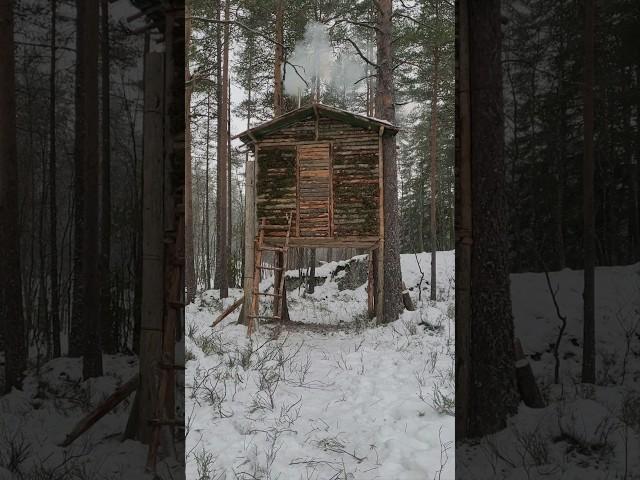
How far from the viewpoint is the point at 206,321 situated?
1140 cm

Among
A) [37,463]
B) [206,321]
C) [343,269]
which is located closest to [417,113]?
[343,269]

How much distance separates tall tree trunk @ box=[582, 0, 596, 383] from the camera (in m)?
1.87

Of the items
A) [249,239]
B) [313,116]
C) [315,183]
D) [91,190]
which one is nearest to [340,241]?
[315,183]

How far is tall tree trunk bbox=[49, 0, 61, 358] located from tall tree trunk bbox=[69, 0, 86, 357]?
0.19 feet

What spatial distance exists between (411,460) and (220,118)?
14.3m

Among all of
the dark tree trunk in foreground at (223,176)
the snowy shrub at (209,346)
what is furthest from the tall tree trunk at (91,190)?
the dark tree trunk in foreground at (223,176)

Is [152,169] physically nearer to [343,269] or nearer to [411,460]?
[411,460]

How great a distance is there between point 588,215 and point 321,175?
934 centimetres

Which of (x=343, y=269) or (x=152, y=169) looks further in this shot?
(x=343, y=269)

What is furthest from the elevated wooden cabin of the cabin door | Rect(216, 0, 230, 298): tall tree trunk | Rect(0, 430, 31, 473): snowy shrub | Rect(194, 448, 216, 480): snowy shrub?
Rect(0, 430, 31, 473): snowy shrub

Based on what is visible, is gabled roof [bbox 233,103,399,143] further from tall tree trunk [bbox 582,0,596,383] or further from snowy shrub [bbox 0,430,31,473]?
snowy shrub [bbox 0,430,31,473]

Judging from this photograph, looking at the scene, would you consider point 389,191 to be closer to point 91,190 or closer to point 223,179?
point 223,179

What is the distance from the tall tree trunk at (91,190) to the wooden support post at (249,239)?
8.61 meters

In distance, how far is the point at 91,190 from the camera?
1.88 metres
